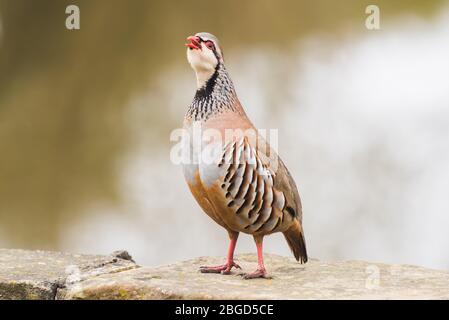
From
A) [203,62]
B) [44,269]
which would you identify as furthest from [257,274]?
[44,269]

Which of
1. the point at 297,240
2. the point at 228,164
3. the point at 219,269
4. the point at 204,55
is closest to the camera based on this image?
the point at 228,164

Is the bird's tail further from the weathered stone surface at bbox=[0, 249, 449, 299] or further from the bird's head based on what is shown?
the bird's head

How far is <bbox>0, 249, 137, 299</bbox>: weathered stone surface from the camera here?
3583 millimetres

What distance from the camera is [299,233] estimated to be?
3758 millimetres

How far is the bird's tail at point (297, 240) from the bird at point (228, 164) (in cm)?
7

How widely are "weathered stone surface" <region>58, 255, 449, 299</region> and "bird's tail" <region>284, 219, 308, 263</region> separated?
0.07m

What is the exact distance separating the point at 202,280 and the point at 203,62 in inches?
35.0

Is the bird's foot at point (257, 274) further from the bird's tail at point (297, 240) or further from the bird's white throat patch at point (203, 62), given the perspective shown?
the bird's white throat patch at point (203, 62)

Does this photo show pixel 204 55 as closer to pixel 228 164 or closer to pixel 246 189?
pixel 228 164

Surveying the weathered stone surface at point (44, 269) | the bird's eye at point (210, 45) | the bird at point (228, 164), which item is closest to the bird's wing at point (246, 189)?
the bird at point (228, 164)

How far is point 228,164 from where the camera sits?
3.40 meters
